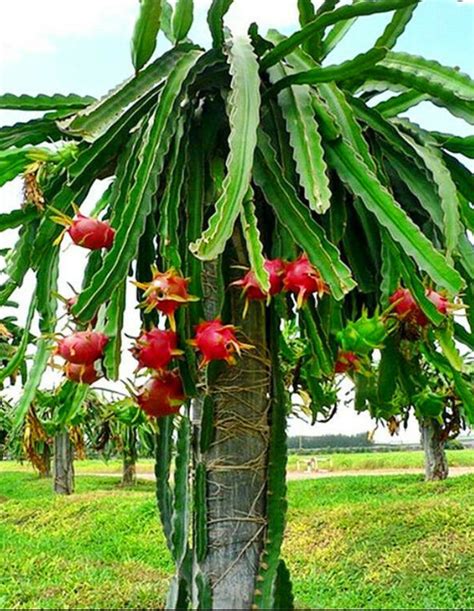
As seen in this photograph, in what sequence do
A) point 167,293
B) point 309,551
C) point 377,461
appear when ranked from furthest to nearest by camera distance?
point 377,461
point 309,551
point 167,293

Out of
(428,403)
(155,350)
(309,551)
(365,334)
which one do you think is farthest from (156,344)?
(309,551)

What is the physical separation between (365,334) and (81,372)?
1.20ft

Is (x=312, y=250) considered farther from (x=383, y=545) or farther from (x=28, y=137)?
(x=383, y=545)

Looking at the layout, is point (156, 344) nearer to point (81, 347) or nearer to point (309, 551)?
point (81, 347)

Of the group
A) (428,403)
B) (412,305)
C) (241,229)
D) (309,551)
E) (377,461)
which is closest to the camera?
(412,305)

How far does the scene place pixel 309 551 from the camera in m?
3.46

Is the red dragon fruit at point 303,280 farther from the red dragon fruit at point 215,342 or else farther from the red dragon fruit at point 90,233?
the red dragon fruit at point 90,233

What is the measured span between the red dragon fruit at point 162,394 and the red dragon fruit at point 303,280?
19 cm

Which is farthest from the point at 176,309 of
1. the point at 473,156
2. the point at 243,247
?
the point at 473,156

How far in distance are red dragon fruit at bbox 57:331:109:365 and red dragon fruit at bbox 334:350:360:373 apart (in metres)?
0.38

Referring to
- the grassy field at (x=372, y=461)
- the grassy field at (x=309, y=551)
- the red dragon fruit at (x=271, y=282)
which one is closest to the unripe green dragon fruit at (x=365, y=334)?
the red dragon fruit at (x=271, y=282)

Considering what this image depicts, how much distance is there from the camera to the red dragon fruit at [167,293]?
2.88 ft

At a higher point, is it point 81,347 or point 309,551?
point 81,347

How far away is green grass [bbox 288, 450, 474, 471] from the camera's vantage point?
31.4 feet
